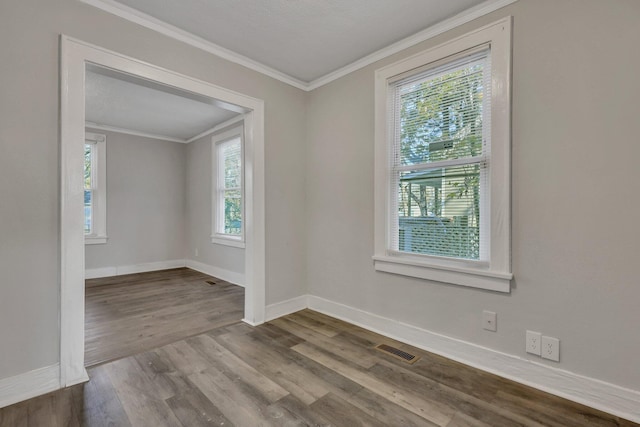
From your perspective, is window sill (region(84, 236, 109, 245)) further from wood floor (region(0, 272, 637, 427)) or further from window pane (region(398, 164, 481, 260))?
window pane (region(398, 164, 481, 260))

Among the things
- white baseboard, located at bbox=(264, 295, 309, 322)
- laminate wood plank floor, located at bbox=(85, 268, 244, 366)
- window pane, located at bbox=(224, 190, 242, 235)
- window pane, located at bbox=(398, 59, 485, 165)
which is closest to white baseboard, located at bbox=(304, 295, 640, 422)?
white baseboard, located at bbox=(264, 295, 309, 322)

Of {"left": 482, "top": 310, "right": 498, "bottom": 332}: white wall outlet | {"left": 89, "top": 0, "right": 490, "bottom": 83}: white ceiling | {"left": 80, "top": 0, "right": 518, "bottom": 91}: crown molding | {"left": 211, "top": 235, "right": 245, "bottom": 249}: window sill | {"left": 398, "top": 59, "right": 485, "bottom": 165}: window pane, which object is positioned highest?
{"left": 89, "top": 0, "right": 490, "bottom": 83}: white ceiling

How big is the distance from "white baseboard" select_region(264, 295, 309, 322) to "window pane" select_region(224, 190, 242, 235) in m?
1.78

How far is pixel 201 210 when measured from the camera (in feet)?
17.9

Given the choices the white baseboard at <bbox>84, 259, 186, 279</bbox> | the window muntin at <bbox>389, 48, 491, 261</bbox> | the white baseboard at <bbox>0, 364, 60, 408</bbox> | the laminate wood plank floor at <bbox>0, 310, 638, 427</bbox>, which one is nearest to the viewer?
the laminate wood plank floor at <bbox>0, 310, 638, 427</bbox>

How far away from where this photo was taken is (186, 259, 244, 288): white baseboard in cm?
454

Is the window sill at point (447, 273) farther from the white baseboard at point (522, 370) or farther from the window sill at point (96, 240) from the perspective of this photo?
the window sill at point (96, 240)

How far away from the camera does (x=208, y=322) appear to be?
3.01 m

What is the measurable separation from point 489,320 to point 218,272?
415cm

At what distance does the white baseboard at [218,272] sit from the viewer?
14.9 ft

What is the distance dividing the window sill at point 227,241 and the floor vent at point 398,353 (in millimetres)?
2651

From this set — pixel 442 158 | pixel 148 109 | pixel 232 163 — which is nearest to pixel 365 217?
pixel 442 158

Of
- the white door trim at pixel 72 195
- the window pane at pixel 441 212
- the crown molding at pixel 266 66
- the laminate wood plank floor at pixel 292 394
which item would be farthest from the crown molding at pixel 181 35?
the laminate wood plank floor at pixel 292 394

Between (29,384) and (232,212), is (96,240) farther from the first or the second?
(29,384)
